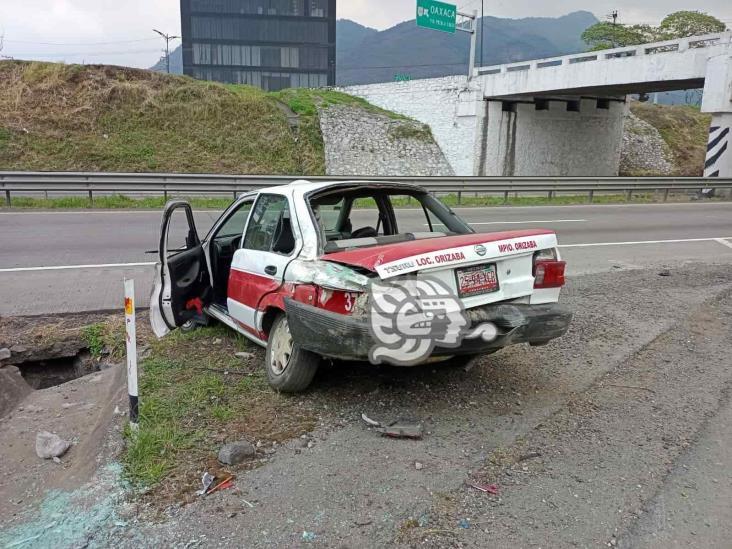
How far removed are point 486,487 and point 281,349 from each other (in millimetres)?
1788

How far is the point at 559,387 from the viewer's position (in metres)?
4.58

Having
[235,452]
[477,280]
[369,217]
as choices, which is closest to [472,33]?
[369,217]

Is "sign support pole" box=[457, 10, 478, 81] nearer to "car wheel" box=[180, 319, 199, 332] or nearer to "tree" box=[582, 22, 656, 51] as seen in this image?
"car wheel" box=[180, 319, 199, 332]

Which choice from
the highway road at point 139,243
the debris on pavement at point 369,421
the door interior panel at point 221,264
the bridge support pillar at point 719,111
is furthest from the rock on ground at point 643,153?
the debris on pavement at point 369,421

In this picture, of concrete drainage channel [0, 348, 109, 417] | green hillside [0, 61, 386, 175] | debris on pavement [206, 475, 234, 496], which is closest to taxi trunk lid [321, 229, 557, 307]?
debris on pavement [206, 475, 234, 496]

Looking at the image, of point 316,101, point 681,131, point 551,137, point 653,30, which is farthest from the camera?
point 653,30

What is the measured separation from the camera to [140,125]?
28.1 metres

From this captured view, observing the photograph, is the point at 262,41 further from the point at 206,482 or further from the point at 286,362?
the point at 206,482

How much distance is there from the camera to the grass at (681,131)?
37166 millimetres

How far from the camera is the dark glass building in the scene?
77250 millimetres

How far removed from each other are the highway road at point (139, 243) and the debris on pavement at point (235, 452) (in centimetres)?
412

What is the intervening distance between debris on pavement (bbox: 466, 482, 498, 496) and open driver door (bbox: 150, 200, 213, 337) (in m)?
2.95

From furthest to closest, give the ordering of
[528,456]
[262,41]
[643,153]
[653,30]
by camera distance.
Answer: [262,41]
[653,30]
[643,153]
[528,456]

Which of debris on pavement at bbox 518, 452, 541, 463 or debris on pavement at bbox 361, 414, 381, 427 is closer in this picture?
debris on pavement at bbox 518, 452, 541, 463
